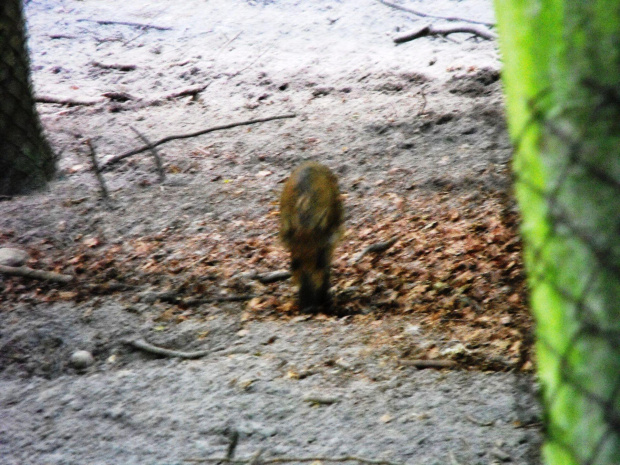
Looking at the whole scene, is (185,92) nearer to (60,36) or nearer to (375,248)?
(60,36)

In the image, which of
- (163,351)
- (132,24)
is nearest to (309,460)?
(163,351)

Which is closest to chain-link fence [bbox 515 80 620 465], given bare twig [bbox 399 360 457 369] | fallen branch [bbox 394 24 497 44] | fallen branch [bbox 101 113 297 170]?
bare twig [bbox 399 360 457 369]

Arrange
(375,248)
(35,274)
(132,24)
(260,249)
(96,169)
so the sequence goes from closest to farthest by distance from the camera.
Result: (35,274) < (375,248) < (260,249) < (96,169) < (132,24)

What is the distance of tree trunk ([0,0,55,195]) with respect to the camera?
5418mm

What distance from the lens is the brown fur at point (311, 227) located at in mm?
4066

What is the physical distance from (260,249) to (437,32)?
4.38 metres

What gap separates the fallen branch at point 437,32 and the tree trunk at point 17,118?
4433 mm

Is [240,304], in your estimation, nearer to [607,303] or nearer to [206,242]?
[206,242]

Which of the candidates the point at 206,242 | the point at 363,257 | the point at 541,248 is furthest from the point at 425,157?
the point at 541,248

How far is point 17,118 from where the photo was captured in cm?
562

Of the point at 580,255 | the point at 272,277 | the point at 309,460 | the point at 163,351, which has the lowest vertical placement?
the point at 272,277

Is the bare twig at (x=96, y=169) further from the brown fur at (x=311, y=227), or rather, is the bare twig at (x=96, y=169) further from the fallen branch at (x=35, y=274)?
the brown fur at (x=311, y=227)

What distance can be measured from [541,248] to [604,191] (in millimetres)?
140

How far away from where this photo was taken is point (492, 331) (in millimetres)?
3707
